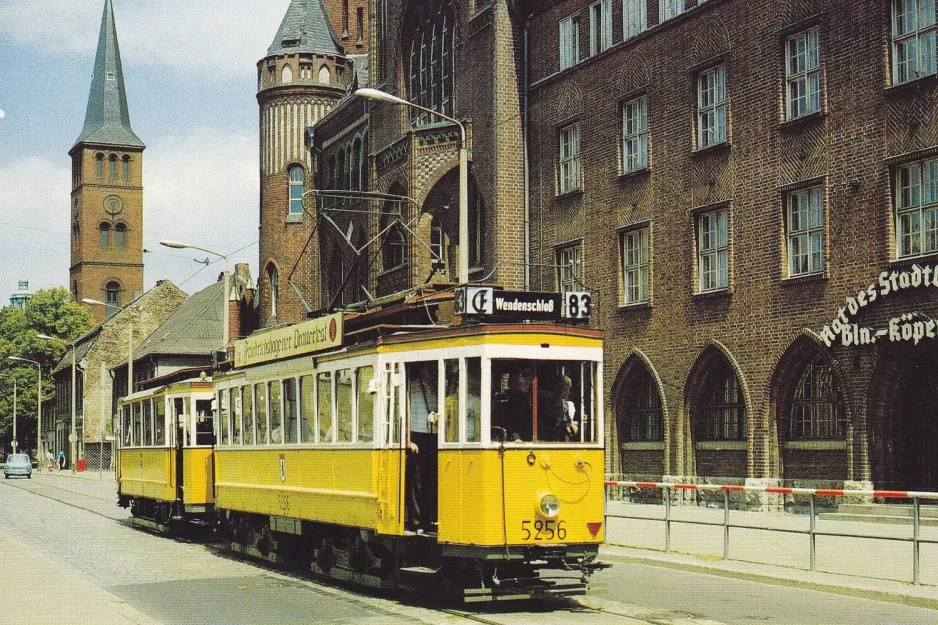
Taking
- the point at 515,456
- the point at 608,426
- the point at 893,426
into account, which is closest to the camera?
the point at 515,456

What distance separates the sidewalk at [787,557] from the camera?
1526cm

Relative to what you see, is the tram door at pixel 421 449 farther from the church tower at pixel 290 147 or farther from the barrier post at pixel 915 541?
the church tower at pixel 290 147

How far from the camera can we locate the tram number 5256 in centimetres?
1346

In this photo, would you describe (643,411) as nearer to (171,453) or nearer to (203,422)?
(171,453)

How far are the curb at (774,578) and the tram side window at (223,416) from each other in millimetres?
5868

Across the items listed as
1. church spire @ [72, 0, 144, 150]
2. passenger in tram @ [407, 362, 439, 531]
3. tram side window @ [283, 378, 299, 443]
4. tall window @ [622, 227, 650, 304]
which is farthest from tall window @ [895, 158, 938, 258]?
church spire @ [72, 0, 144, 150]

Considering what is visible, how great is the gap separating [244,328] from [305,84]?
1477cm

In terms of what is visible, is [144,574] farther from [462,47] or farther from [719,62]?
[462,47]

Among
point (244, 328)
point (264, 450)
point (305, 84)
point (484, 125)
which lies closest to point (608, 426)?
point (484, 125)

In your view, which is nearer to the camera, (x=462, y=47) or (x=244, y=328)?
(x=462, y=47)

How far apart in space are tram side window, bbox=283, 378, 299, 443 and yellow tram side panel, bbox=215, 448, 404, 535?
20cm

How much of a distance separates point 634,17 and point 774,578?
64.3ft

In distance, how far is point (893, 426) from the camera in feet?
84.5

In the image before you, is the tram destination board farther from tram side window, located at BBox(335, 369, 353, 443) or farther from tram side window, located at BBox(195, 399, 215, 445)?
tram side window, located at BBox(195, 399, 215, 445)
